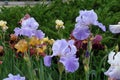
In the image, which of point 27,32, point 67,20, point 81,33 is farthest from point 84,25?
point 67,20

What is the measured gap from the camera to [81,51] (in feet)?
8.68

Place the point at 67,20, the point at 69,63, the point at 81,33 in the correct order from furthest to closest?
the point at 67,20
the point at 81,33
the point at 69,63

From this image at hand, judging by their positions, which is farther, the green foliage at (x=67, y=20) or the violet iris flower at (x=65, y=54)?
the green foliage at (x=67, y=20)

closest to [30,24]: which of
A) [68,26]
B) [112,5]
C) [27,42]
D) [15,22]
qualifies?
[27,42]

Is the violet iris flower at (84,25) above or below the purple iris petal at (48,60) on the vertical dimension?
above

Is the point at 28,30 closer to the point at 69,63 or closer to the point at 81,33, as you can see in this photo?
the point at 81,33

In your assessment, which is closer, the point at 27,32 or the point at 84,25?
the point at 84,25

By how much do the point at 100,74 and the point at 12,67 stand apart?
68cm

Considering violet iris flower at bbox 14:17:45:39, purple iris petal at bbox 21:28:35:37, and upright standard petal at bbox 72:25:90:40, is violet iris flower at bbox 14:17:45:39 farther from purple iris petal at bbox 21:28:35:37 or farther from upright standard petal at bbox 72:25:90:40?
upright standard petal at bbox 72:25:90:40

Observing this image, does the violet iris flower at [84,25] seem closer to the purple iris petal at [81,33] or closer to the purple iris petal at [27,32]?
the purple iris petal at [81,33]

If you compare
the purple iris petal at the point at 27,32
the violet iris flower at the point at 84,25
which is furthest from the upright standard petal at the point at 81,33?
the purple iris petal at the point at 27,32

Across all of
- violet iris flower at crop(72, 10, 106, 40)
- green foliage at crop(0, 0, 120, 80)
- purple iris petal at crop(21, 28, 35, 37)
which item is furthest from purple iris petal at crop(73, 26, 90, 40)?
green foliage at crop(0, 0, 120, 80)


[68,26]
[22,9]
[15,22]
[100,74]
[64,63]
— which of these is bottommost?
[64,63]

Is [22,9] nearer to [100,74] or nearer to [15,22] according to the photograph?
[15,22]
